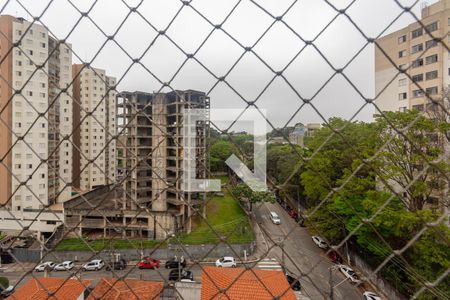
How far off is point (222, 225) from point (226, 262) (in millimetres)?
1607

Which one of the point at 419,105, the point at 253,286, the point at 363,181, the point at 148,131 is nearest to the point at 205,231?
the point at 148,131

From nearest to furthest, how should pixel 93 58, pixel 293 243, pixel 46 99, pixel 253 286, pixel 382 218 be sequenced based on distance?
pixel 93 58 < pixel 253 286 < pixel 382 218 < pixel 293 243 < pixel 46 99

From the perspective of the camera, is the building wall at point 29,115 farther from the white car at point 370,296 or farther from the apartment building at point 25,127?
the white car at point 370,296

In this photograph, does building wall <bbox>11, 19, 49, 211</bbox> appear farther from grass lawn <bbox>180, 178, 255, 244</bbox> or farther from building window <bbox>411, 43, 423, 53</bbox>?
building window <bbox>411, 43, 423, 53</bbox>

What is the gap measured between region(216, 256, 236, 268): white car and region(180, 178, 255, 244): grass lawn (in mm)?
356

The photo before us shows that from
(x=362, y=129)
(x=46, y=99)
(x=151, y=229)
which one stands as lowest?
(x=151, y=229)

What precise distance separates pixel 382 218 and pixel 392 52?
4848 mm

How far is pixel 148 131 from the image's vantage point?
5.93m

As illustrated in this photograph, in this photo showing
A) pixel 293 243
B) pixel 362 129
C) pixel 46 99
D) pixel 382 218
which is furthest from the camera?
pixel 46 99

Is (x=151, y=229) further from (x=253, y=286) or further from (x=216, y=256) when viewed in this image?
(x=253, y=286)

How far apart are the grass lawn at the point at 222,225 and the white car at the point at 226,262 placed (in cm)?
36

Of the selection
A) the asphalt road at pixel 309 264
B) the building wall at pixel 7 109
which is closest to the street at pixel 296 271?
the asphalt road at pixel 309 264

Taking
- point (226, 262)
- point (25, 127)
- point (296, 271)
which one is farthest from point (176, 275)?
point (25, 127)

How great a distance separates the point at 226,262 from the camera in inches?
221
